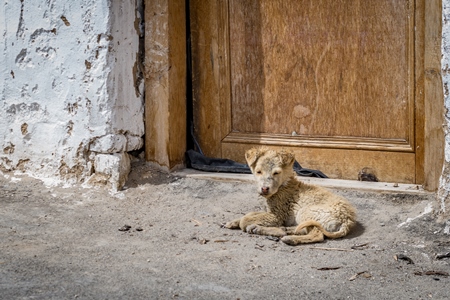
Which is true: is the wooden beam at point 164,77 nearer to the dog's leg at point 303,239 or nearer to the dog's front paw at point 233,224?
the dog's front paw at point 233,224

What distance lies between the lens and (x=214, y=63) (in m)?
5.36

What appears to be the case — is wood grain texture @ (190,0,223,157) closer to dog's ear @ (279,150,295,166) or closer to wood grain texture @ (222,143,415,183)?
wood grain texture @ (222,143,415,183)

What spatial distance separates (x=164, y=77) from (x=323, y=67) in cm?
121

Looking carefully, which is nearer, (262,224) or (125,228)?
(262,224)

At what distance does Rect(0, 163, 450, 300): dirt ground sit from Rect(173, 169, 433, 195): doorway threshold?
41 mm

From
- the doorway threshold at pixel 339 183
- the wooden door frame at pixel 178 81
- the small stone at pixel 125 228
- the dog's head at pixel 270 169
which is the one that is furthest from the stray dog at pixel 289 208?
the wooden door frame at pixel 178 81

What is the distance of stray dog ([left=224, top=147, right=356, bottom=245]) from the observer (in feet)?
13.1

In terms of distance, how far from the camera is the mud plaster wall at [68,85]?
4.98 m

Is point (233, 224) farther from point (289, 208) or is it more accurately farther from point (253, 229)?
point (289, 208)

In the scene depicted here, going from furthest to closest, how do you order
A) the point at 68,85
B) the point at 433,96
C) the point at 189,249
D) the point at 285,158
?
the point at 68,85 < the point at 433,96 < the point at 285,158 < the point at 189,249

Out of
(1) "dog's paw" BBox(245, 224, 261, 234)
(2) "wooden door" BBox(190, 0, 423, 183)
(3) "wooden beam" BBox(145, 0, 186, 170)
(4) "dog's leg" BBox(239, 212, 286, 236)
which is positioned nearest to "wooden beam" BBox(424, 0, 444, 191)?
(2) "wooden door" BBox(190, 0, 423, 183)

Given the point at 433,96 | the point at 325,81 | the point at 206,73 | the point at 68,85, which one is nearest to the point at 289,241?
the point at 433,96

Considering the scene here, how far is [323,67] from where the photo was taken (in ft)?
16.1

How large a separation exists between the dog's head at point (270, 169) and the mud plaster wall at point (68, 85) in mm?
1302
